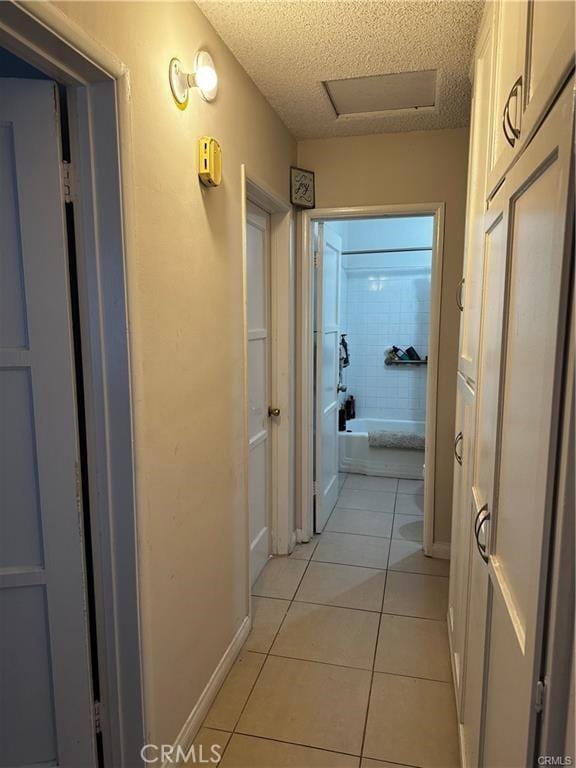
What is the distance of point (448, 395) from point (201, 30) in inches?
85.7

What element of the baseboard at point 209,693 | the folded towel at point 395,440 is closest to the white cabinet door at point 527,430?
the baseboard at point 209,693

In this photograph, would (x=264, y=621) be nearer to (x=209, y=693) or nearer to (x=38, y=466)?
(x=209, y=693)

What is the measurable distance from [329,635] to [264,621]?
0.33 meters

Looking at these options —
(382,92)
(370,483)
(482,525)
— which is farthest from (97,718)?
(370,483)

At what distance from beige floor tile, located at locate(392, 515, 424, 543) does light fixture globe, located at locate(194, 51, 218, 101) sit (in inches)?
109

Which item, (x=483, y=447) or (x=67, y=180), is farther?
(x=483, y=447)

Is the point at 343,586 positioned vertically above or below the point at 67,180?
below

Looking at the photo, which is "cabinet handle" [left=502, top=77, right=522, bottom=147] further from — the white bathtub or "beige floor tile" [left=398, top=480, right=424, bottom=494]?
the white bathtub

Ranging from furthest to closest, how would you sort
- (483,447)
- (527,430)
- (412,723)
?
(412,723)
(483,447)
(527,430)

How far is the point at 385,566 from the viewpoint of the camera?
113 inches

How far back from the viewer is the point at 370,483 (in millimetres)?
4301

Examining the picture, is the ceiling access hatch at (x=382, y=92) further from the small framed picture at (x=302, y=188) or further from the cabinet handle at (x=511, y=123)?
the cabinet handle at (x=511, y=123)

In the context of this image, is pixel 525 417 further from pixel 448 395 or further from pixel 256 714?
pixel 448 395

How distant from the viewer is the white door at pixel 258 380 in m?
2.53
